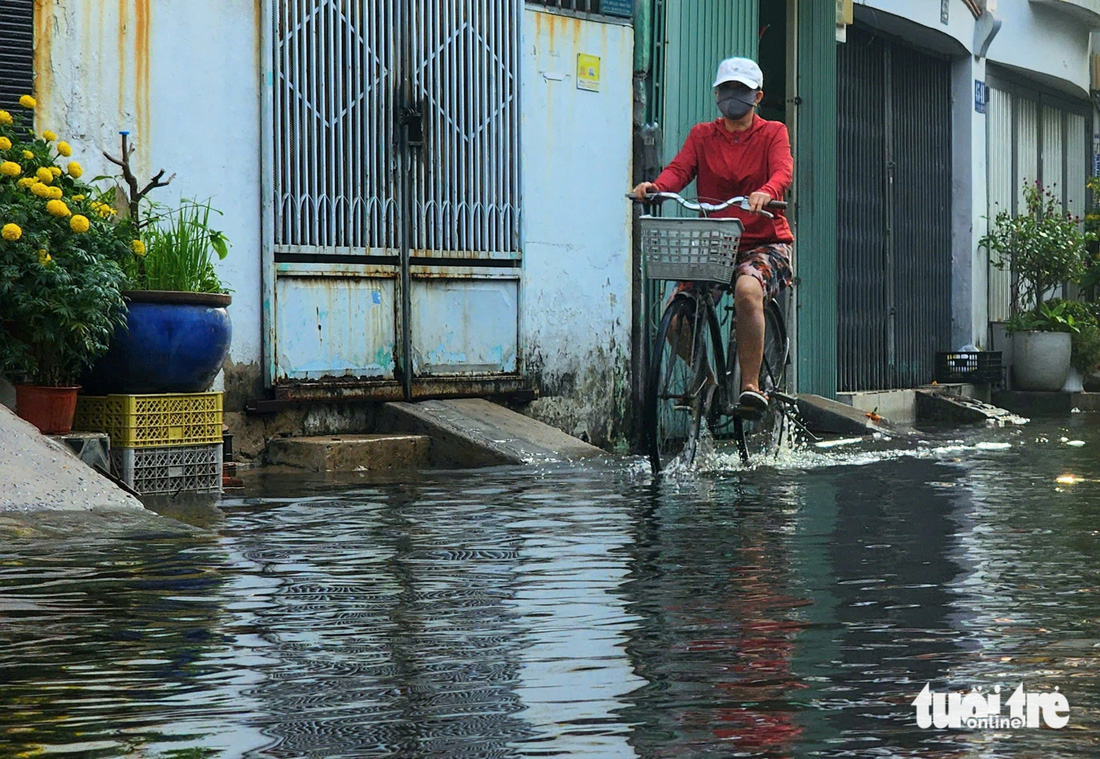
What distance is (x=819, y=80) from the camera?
14812mm

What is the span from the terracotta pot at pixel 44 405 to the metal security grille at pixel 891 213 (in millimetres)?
9627

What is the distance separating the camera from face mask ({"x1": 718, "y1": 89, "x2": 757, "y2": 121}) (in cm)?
944

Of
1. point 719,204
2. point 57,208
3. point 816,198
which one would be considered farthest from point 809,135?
point 57,208

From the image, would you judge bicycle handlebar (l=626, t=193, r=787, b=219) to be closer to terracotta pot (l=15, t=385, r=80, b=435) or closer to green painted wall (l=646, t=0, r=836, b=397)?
terracotta pot (l=15, t=385, r=80, b=435)

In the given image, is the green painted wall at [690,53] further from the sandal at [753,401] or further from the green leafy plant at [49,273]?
the green leafy plant at [49,273]

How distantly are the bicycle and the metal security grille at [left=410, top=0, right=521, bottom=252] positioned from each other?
6.20 ft

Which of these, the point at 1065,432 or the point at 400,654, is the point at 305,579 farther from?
the point at 1065,432

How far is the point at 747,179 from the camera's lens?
952cm

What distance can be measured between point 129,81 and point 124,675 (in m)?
5.90

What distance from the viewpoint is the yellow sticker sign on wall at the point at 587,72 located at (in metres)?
11.9

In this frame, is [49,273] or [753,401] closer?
[49,273]

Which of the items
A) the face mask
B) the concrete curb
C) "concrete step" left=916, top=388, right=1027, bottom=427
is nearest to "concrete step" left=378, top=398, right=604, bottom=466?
the face mask

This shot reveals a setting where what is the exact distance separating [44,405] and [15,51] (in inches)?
75.2

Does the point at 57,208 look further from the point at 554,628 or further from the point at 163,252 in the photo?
the point at 554,628
